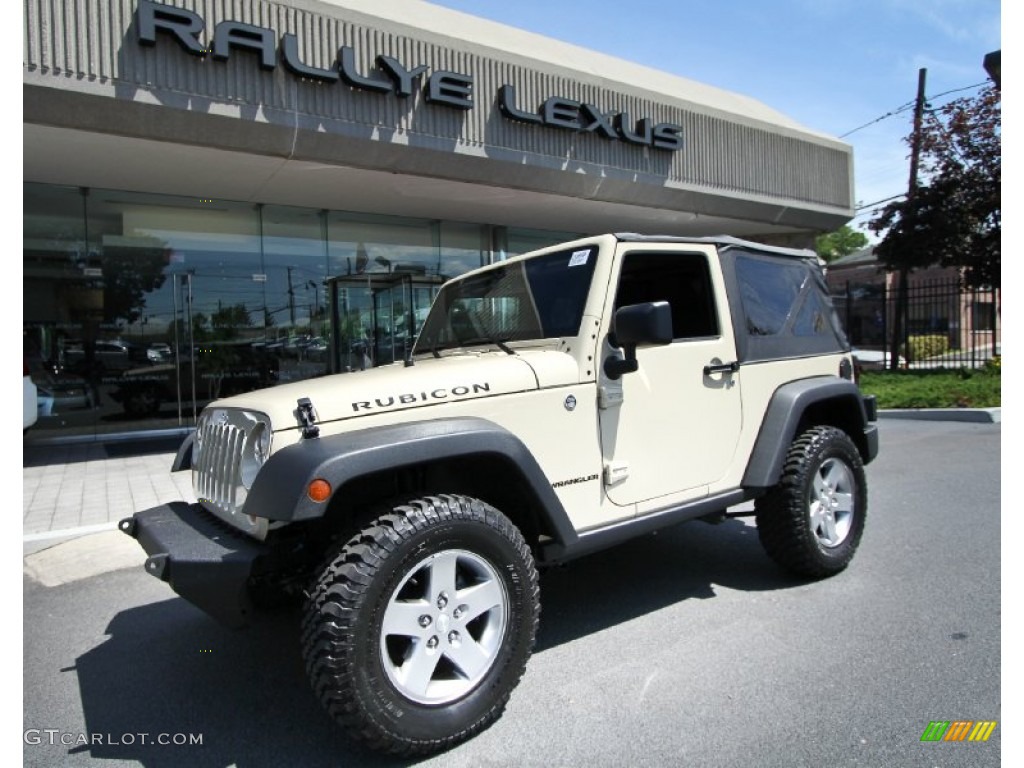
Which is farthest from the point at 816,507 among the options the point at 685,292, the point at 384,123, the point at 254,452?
the point at 384,123

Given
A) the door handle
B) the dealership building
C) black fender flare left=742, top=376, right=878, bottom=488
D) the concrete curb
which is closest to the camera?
the door handle

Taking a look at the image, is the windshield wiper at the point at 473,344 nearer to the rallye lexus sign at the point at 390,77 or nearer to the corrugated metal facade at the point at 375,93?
the corrugated metal facade at the point at 375,93

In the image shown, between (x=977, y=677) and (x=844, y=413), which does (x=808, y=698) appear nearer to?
(x=977, y=677)

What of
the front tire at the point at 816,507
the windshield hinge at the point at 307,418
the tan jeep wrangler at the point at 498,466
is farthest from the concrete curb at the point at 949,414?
the windshield hinge at the point at 307,418

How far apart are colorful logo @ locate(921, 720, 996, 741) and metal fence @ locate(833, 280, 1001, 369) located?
14.5 metres

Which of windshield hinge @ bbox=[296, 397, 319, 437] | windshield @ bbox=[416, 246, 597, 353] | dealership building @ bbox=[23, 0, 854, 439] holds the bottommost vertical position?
windshield hinge @ bbox=[296, 397, 319, 437]

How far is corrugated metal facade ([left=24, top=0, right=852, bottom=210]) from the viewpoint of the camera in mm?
6789

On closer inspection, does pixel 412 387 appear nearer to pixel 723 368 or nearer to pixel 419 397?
pixel 419 397

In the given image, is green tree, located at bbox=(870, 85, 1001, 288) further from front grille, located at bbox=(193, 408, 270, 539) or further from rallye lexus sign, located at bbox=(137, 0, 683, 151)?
front grille, located at bbox=(193, 408, 270, 539)

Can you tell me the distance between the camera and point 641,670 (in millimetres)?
3051

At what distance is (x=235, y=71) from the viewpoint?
24.8 feet

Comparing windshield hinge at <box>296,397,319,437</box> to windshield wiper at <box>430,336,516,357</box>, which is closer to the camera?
windshield hinge at <box>296,397,319,437</box>

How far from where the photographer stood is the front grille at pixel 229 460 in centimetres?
262

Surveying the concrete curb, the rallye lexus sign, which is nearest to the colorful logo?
the rallye lexus sign
